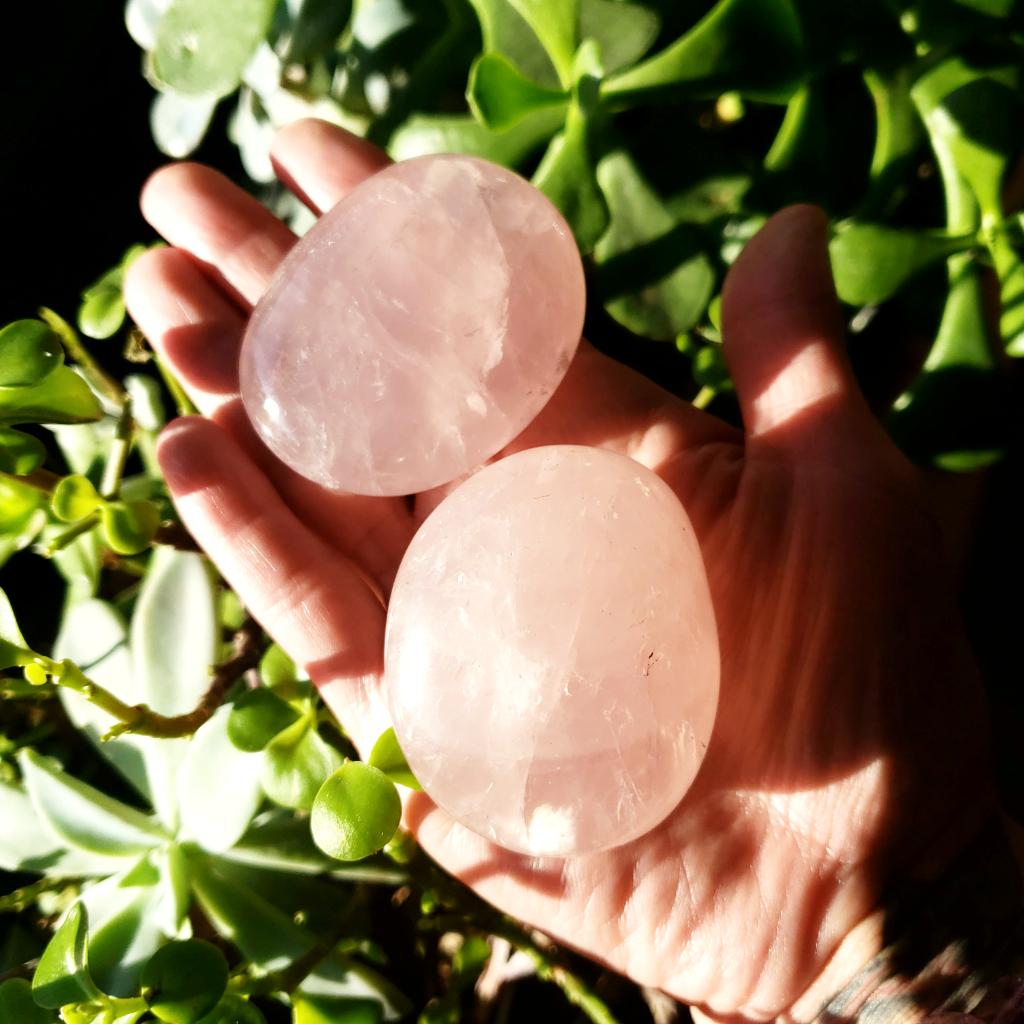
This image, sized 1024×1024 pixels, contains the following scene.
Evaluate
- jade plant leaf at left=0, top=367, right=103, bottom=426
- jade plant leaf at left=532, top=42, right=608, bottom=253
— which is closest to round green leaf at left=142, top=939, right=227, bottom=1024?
jade plant leaf at left=0, top=367, right=103, bottom=426

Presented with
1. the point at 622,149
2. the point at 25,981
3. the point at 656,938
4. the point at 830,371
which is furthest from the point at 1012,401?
the point at 25,981

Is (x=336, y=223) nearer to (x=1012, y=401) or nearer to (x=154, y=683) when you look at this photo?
(x=154, y=683)

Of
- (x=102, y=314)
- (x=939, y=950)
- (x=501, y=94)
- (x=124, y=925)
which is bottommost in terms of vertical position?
(x=939, y=950)

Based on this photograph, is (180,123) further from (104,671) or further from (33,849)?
(33,849)

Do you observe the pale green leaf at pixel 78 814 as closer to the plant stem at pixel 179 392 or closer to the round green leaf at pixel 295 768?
the round green leaf at pixel 295 768

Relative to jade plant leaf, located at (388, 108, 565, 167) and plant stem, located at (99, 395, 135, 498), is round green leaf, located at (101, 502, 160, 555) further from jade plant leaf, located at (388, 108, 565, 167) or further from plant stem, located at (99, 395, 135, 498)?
jade plant leaf, located at (388, 108, 565, 167)

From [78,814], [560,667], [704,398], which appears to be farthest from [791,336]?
[78,814]
